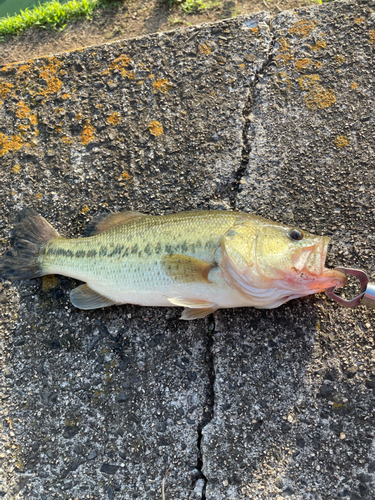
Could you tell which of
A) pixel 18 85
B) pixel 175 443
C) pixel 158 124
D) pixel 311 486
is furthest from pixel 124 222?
pixel 311 486

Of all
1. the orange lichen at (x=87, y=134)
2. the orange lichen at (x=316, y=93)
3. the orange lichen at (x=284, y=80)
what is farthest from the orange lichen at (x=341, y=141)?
the orange lichen at (x=87, y=134)

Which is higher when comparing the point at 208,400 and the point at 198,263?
the point at 198,263

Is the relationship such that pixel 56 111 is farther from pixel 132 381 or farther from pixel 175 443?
pixel 175 443

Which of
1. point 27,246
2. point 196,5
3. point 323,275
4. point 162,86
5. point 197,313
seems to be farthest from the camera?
point 196,5

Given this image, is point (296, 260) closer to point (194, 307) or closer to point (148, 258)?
point (194, 307)

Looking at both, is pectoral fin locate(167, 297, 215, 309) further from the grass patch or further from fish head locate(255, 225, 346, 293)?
the grass patch

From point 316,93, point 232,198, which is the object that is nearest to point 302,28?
point 316,93

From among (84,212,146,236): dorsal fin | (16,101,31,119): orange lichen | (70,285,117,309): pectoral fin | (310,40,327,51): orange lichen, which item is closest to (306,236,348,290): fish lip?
(84,212,146,236): dorsal fin

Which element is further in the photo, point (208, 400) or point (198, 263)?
point (208, 400)
